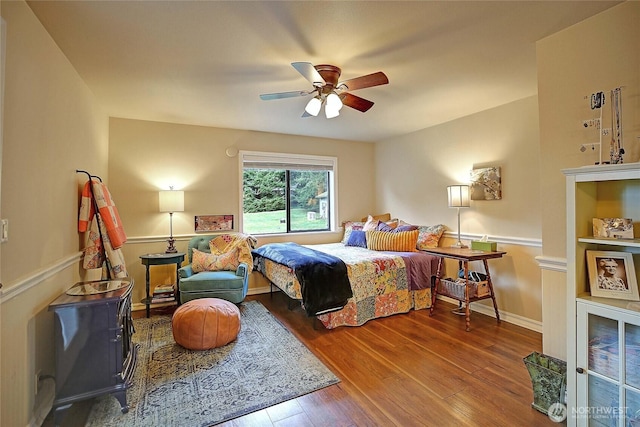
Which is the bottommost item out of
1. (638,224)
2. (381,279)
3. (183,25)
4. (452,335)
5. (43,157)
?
(452,335)

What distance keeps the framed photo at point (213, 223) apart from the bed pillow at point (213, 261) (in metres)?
0.49

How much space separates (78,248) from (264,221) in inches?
95.4

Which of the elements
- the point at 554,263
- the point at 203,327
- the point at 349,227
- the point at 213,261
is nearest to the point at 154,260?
the point at 213,261

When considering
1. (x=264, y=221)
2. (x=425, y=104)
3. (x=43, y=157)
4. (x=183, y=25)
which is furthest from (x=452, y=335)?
(x=43, y=157)

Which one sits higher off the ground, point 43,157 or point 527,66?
point 527,66

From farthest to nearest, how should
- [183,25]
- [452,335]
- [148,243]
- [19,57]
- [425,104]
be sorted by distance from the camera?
[148,243], [425,104], [452,335], [183,25], [19,57]

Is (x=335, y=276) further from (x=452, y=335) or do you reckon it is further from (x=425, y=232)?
(x=425, y=232)

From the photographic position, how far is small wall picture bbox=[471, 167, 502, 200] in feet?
11.0

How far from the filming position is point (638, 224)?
1.58 meters

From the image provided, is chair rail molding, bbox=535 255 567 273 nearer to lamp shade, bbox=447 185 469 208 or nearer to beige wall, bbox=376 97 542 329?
beige wall, bbox=376 97 542 329

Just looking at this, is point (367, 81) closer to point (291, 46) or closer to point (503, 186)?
point (291, 46)

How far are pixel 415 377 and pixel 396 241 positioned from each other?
1916 mm

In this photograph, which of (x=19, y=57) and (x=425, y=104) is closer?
(x=19, y=57)

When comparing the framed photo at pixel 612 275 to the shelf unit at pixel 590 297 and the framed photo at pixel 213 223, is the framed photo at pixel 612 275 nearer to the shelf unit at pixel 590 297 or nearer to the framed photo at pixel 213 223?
the shelf unit at pixel 590 297
